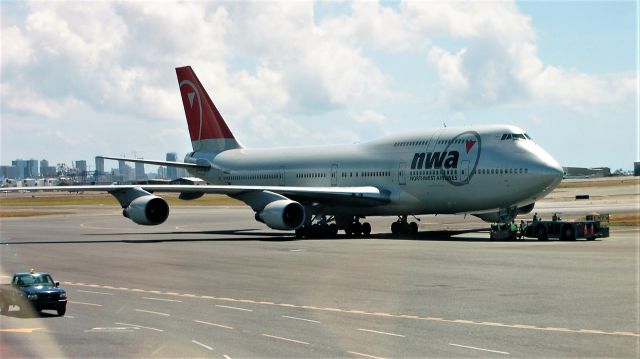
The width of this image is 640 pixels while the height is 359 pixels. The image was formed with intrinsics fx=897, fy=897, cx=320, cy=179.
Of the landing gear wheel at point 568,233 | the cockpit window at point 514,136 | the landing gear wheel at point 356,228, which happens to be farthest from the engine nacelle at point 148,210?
the landing gear wheel at point 568,233

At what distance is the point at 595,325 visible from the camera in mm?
20953

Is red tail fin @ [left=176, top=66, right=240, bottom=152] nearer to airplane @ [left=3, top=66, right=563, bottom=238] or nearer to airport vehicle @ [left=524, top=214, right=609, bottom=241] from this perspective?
airplane @ [left=3, top=66, right=563, bottom=238]

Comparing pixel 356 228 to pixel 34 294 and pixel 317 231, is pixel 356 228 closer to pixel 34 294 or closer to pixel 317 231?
pixel 317 231

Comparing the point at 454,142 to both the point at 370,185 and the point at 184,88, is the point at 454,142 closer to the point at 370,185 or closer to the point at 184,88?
the point at 370,185

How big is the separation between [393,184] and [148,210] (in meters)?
15.3

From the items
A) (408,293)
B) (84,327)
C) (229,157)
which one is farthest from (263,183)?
(84,327)

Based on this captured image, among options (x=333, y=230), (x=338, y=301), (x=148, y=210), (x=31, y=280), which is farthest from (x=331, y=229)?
(x=31, y=280)

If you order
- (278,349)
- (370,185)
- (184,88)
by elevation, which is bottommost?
(278,349)

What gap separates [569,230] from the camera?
49.6 meters

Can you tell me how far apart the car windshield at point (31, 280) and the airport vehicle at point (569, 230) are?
32.9 metres

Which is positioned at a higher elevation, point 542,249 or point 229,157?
point 229,157

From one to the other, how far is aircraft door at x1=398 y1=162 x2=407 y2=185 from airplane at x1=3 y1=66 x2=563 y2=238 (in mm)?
62

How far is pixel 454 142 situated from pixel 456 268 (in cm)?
1964

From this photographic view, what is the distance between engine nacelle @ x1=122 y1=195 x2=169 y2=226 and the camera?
2162 inches
